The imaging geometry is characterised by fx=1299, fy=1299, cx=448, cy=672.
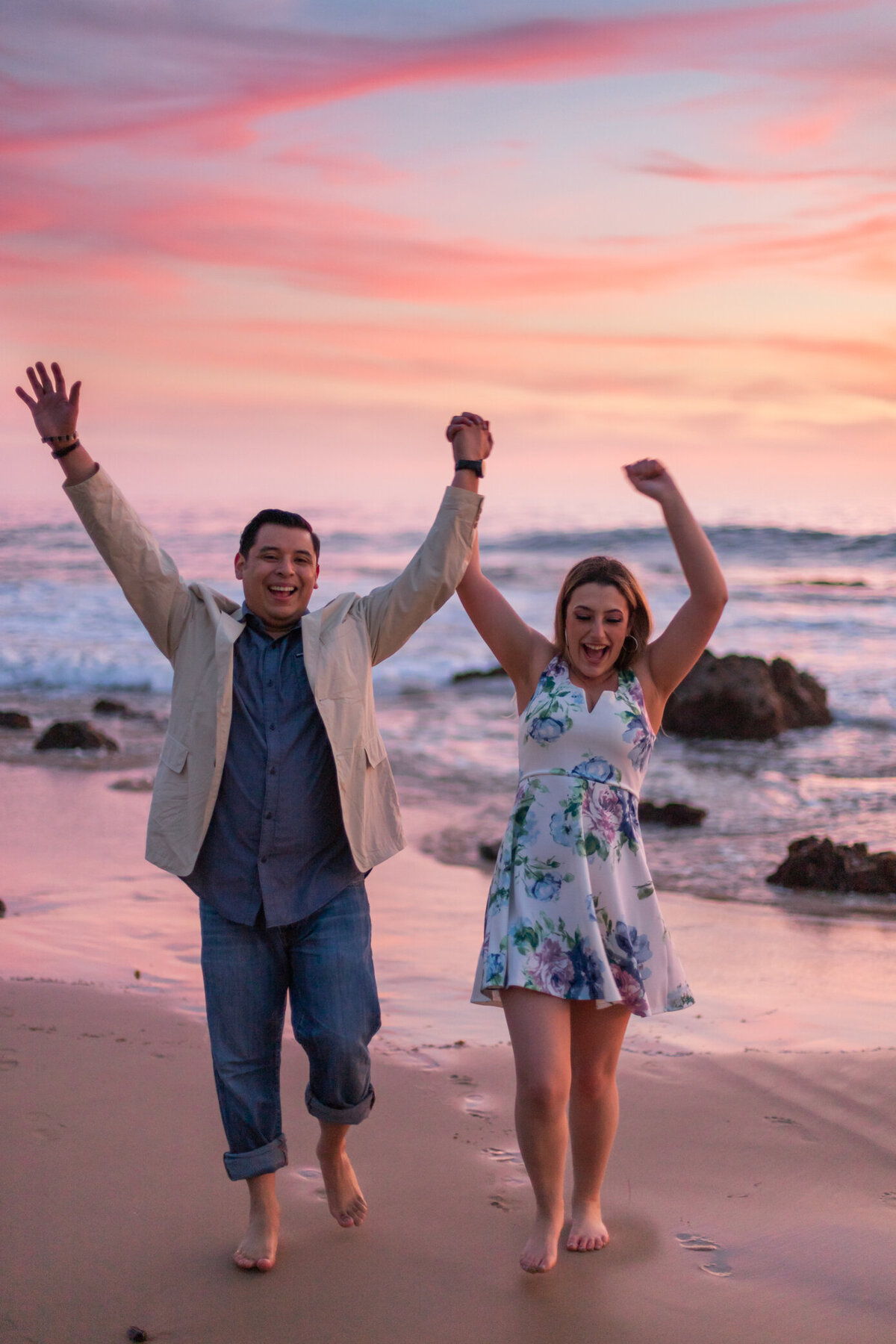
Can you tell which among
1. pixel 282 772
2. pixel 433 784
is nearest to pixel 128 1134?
pixel 282 772

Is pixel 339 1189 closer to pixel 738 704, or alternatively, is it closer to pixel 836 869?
pixel 836 869

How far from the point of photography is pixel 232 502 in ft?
131

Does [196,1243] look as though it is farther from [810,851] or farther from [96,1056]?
[810,851]

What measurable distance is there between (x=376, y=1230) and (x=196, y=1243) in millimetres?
466

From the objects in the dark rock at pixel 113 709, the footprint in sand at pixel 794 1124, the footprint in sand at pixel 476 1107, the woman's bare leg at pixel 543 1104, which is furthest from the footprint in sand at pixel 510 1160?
the dark rock at pixel 113 709

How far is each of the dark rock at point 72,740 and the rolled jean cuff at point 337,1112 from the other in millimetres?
7459

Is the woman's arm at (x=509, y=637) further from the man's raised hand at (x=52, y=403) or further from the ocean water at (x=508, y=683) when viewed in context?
the man's raised hand at (x=52, y=403)

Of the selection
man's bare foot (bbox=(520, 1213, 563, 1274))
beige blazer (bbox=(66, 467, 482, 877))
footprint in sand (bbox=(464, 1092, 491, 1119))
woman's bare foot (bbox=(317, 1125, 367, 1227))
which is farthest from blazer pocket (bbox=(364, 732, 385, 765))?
footprint in sand (bbox=(464, 1092, 491, 1119))

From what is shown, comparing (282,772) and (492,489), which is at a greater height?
(492,489)

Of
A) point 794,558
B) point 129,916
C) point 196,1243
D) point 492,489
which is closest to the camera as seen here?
point 196,1243

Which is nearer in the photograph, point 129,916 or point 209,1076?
point 209,1076

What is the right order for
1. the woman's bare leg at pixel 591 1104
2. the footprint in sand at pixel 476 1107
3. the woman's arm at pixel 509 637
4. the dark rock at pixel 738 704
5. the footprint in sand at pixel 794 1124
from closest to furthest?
the woman's bare leg at pixel 591 1104 → the woman's arm at pixel 509 637 → the footprint in sand at pixel 794 1124 → the footprint in sand at pixel 476 1107 → the dark rock at pixel 738 704

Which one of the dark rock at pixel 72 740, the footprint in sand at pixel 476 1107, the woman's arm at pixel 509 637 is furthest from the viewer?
the dark rock at pixel 72 740

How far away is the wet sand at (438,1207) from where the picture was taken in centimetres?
301
